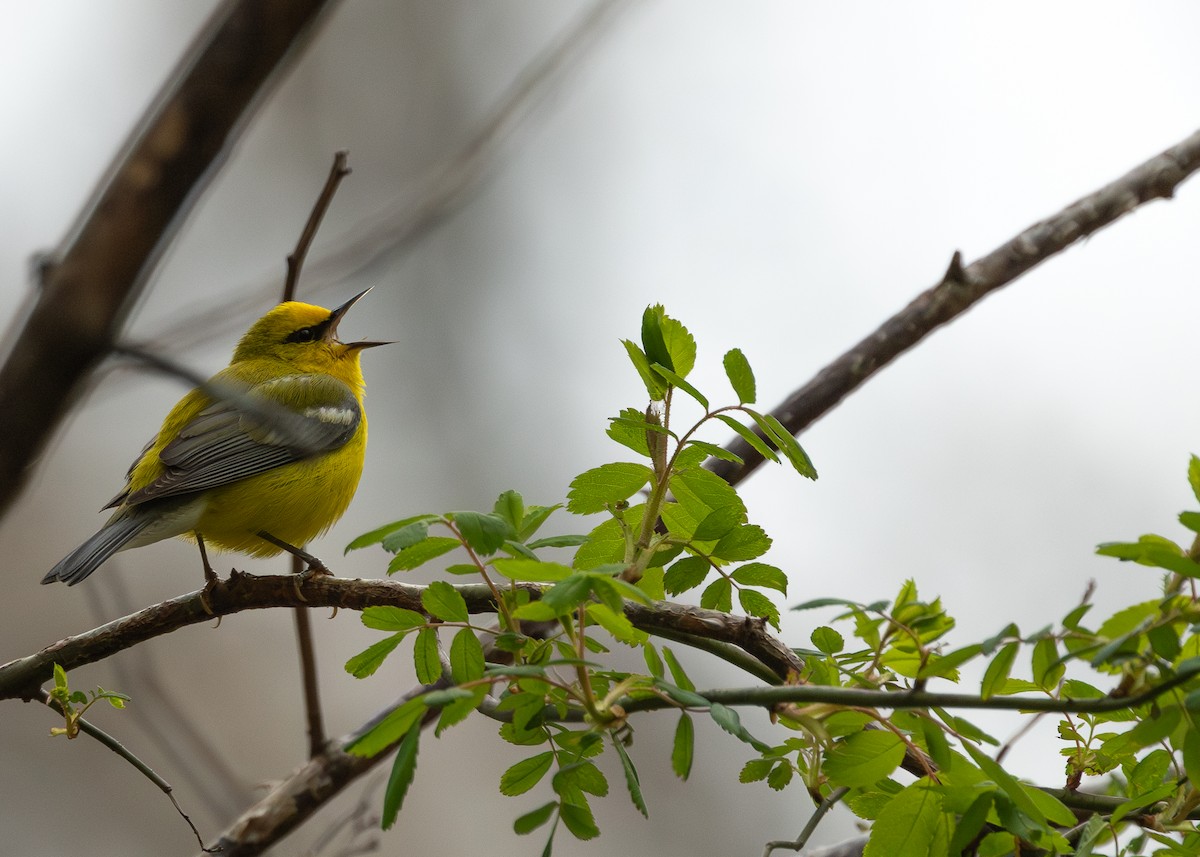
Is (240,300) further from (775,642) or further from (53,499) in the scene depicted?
(53,499)

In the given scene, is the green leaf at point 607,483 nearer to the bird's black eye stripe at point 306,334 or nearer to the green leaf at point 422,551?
the green leaf at point 422,551

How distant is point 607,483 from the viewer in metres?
1.21

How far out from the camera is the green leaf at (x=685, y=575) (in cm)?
114

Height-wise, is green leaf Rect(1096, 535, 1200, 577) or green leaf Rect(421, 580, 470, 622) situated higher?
green leaf Rect(421, 580, 470, 622)

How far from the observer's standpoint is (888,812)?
912mm

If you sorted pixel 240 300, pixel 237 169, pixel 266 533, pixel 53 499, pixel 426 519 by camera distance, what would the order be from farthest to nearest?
pixel 237 169 < pixel 53 499 < pixel 266 533 < pixel 240 300 < pixel 426 519

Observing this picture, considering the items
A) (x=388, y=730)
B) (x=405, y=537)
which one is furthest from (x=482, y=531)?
(x=388, y=730)

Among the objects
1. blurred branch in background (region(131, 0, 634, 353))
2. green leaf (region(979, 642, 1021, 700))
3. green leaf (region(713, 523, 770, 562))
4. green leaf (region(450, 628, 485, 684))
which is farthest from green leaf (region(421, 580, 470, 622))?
blurred branch in background (region(131, 0, 634, 353))

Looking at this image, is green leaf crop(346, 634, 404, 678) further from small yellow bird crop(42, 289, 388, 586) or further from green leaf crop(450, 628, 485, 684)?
small yellow bird crop(42, 289, 388, 586)

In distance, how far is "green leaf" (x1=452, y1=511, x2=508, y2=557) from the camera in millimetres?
935

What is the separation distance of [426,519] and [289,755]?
16.1 ft

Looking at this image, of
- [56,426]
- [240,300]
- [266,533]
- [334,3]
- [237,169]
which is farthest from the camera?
[237,169]

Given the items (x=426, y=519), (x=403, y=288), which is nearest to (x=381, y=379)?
(x=403, y=288)

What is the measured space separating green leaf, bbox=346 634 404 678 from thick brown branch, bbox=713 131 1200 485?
65.6 inches
